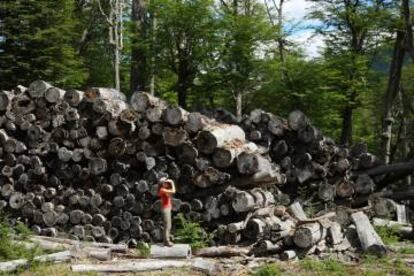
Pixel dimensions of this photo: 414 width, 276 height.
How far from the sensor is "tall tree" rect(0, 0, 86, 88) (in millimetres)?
24203

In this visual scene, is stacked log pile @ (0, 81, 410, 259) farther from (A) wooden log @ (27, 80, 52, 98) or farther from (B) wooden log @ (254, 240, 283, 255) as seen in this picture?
(B) wooden log @ (254, 240, 283, 255)

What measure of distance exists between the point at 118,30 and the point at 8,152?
12127 millimetres

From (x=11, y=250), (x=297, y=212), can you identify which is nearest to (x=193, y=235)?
(x=297, y=212)

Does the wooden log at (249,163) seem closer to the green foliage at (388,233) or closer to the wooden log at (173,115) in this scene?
the wooden log at (173,115)

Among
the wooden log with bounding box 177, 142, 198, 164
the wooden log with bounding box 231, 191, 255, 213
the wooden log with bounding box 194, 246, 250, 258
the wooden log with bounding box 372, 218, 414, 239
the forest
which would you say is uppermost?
the forest

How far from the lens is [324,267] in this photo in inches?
402

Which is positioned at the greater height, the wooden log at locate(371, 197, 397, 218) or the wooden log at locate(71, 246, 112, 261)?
the wooden log at locate(371, 197, 397, 218)

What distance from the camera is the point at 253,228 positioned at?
455 inches

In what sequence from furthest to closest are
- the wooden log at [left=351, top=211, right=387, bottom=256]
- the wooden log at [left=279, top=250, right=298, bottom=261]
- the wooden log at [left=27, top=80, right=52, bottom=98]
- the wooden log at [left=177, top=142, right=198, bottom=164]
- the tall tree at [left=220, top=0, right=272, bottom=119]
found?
the tall tree at [left=220, top=0, right=272, bottom=119]
the wooden log at [left=27, top=80, right=52, bottom=98]
the wooden log at [left=177, top=142, right=198, bottom=164]
the wooden log at [left=351, top=211, right=387, bottom=256]
the wooden log at [left=279, top=250, right=298, bottom=261]

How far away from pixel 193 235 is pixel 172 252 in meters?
1.17

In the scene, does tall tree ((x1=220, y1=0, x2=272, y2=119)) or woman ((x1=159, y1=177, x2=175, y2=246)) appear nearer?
woman ((x1=159, y1=177, x2=175, y2=246))

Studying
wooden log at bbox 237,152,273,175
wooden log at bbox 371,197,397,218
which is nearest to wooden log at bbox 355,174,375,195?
wooden log at bbox 371,197,397,218

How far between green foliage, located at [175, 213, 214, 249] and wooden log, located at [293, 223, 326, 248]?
5.69 feet

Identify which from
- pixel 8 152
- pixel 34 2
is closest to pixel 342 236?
pixel 8 152
